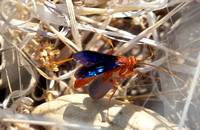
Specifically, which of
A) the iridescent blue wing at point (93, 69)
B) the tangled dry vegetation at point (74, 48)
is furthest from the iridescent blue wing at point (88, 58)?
the tangled dry vegetation at point (74, 48)

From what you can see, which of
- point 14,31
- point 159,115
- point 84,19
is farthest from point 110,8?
point 159,115

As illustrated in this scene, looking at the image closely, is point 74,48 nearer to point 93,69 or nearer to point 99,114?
point 93,69

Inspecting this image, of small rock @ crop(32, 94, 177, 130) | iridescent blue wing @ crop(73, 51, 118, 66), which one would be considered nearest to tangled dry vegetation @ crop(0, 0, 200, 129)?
small rock @ crop(32, 94, 177, 130)

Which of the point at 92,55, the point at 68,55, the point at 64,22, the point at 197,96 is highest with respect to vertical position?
the point at 64,22

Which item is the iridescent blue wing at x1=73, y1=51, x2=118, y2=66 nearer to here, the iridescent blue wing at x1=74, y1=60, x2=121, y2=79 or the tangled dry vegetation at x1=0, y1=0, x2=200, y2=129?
the iridescent blue wing at x1=74, y1=60, x2=121, y2=79

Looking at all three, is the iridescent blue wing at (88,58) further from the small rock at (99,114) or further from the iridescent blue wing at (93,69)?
the small rock at (99,114)

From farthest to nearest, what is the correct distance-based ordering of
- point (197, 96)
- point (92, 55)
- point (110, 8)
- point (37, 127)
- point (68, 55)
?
point (68, 55) < point (110, 8) < point (197, 96) < point (37, 127) < point (92, 55)

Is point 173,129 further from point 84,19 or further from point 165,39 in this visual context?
point 84,19
